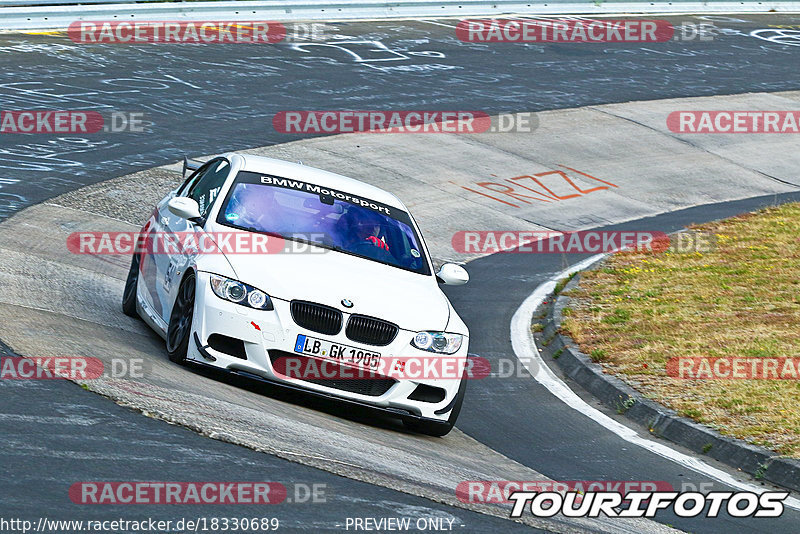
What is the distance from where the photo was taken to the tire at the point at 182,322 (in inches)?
333

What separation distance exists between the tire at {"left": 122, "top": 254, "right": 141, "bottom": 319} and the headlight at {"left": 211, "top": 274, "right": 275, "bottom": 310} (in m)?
2.17

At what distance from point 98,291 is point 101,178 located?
5189 millimetres

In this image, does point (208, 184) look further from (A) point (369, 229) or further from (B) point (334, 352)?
(B) point (334, 352)

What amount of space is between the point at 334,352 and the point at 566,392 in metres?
3.28

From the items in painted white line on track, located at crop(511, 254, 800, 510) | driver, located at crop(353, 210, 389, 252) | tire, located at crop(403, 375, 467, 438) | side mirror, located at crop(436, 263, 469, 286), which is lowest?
painted white line on track, located at crop(511, 254, 800, 510)

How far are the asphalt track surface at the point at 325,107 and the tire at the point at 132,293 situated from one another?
2894 millimetres

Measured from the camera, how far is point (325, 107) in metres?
20.7

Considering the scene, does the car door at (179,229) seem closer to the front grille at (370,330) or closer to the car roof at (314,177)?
the car roof at (314,177)

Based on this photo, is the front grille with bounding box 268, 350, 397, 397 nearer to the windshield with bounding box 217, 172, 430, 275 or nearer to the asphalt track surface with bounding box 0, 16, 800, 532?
the asphalt track surface with bounding box 0, 16, 800, 532

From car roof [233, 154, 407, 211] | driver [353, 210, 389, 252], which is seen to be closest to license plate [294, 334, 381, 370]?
driver [353, 210, 389, 252]

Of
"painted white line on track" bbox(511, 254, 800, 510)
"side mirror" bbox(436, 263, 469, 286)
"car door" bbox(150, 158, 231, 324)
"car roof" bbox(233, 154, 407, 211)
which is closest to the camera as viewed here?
"painted white line on track" bbox(511, 254, 800, 510)

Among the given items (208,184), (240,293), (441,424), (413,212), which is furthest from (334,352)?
(413,212)

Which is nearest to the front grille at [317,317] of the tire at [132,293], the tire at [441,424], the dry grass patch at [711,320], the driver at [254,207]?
the tire at [441,424]

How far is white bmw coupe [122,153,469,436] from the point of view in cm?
819
